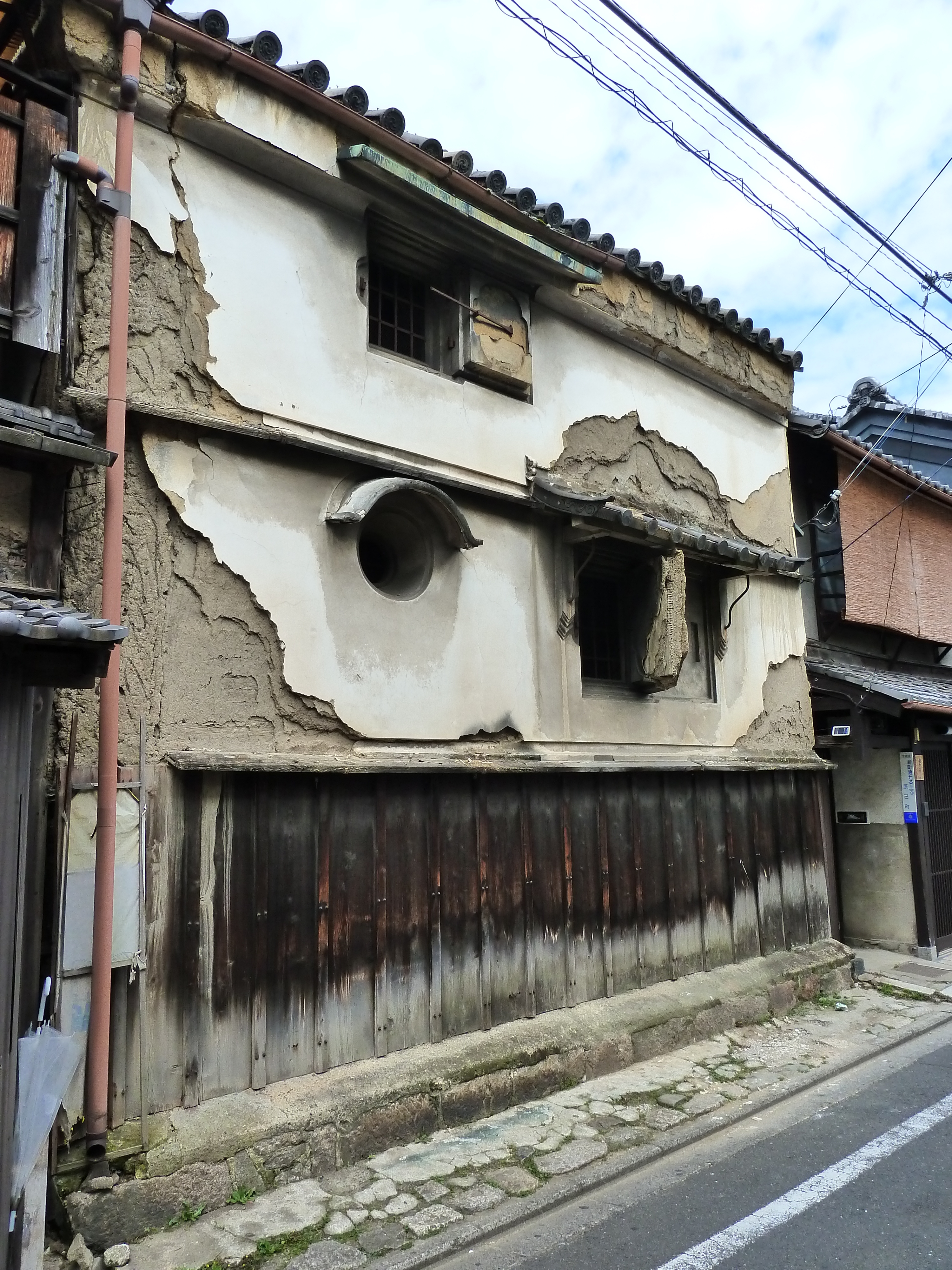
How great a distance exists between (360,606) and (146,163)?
3359mm

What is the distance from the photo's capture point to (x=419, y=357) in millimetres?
7969

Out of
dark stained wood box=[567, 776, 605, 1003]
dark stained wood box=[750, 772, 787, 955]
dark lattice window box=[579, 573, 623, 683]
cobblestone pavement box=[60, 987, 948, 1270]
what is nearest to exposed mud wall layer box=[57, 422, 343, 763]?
cobblestone pavement box=[60, 987, 948, 1270]

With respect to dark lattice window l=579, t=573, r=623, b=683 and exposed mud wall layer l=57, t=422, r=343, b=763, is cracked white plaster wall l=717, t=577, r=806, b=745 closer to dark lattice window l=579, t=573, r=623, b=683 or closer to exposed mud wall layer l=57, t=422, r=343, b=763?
dark lattice window l=579, t=573, r=623, b=683

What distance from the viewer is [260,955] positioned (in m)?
5.73

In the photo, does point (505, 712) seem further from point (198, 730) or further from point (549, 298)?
point (549, 298)

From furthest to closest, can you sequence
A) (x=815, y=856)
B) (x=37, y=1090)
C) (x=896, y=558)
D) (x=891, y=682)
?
(x=896, y=558), (x=891, y=682), (x=815, y=856), (x=37, y=1090)

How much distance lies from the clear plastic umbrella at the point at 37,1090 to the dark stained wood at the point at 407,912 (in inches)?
104

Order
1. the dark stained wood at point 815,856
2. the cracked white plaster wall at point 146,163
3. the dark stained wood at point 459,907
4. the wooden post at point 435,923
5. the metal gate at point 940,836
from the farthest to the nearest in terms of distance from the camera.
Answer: the metal gate at point 940,836 < the dark stained wood at point 815,856 < the dark stained wood at point 459,907 < the wooden post at point 435,923 < the cracked white plaster wall at point 146,163

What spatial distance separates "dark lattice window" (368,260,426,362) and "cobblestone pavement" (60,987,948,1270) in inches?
245

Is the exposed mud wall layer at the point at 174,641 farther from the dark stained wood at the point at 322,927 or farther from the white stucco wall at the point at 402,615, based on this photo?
the dark stained wood at the point at 322,927

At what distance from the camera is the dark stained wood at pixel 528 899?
738 cm

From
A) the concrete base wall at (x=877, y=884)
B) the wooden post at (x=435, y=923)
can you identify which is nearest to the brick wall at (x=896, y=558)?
the concrete base wall at (x=877, y=884)

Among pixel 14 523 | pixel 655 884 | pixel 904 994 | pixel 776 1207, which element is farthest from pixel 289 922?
pixel 904 994

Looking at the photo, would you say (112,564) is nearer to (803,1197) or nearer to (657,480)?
(803,1197)
